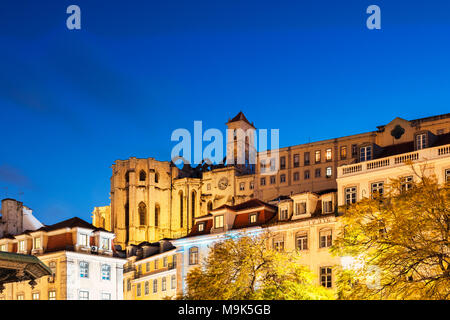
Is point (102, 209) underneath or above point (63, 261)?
above

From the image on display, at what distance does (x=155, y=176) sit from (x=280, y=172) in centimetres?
4066

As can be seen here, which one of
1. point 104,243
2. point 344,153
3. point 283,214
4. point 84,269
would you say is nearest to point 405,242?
point 283,214

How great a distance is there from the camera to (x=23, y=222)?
92875mm

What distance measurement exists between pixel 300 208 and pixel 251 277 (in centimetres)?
1886

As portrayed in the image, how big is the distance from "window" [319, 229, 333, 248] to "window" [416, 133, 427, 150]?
10.6 meters

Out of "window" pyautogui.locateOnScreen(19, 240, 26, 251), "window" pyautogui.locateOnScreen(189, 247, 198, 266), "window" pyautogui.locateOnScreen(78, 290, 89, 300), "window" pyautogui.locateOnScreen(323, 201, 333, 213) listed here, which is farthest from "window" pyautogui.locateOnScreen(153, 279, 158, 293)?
"window" pyautogui.locateOnScreen(323, 201, 333, 213)

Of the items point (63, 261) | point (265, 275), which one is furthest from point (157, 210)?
point (265, 275)

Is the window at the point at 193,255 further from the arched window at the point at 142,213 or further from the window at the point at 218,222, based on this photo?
the arched window at the point at 142,213

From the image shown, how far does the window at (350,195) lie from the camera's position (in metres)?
60.6

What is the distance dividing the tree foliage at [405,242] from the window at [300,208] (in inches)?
1014

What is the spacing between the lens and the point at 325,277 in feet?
200

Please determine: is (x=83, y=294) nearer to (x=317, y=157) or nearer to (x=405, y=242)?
(x=405, y=242)
